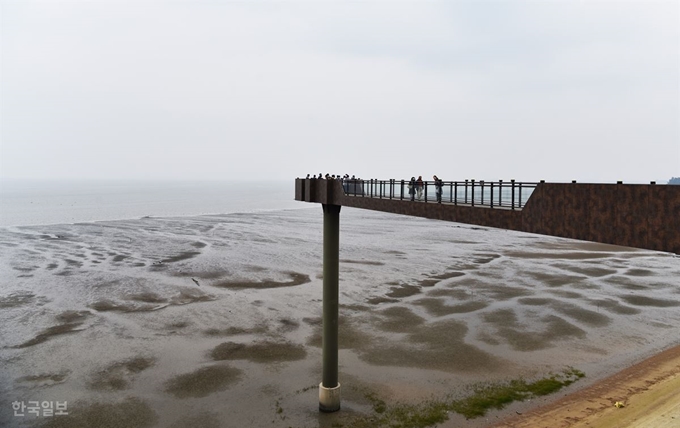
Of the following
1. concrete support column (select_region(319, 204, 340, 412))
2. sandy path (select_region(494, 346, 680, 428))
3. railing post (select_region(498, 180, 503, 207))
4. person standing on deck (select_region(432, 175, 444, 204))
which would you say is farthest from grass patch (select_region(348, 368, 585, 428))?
person standing on deck (select_region(432, 175, 444, 204))

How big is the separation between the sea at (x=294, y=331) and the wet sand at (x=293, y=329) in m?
0.09

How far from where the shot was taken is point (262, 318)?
23312mm

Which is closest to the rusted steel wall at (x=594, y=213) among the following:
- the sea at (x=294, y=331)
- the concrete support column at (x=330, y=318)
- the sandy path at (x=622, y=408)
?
the concrete support column at (x=330, y=318)

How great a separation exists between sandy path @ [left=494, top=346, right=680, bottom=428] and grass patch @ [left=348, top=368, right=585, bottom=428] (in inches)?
31.5

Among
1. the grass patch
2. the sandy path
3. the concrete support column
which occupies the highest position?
the concrete support column

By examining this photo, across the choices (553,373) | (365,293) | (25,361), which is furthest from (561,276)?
(25,361)

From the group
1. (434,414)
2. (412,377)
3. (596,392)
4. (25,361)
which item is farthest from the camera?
(25,361)

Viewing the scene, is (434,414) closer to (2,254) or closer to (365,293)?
(365,293)

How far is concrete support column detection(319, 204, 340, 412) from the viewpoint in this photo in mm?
13906

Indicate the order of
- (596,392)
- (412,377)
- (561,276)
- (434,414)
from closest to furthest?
(434,414), (596,392), (412,377), (561,276)

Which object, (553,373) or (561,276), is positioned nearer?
(553,373)

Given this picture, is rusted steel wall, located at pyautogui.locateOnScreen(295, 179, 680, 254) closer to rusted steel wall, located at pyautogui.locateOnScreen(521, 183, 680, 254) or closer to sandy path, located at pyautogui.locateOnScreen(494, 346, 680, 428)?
rusted steel wall, located at pyautogui.locateOnScreen(521, 183, 680, 254)

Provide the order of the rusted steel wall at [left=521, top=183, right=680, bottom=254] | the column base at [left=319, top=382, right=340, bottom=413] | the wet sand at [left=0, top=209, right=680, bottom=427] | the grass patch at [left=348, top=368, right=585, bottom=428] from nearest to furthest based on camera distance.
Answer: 1. the rusted steel wall at [left=521, top=183, right=680, bottom=254]
2. the grass patch at [left=348, top=368, right=585, bottom=428]
3. the column base at [left=319, top=382, right=340, bottom=413]
4. the wet sand at [left=0, top=209, right=680, bottom=427]

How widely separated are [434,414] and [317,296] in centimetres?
1464
